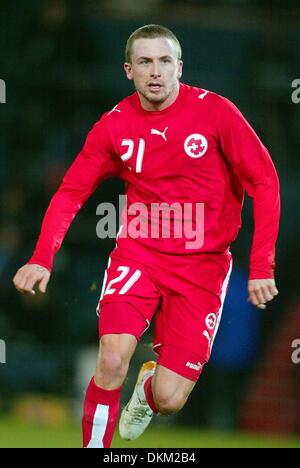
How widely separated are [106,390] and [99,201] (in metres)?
4.13

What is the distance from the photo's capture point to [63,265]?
9258mm

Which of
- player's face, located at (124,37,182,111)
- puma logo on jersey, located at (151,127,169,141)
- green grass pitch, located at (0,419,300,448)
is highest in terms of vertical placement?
player's face, located at (124,37,182,111)

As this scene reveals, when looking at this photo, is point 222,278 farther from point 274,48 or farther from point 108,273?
point 274,48

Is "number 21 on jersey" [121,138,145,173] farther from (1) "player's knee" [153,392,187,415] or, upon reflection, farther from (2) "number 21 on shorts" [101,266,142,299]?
(1) "player's knee" [153,392,187,415]

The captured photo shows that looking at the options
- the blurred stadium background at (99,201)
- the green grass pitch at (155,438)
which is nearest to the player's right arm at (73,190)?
the green grass pitch at (155,438)

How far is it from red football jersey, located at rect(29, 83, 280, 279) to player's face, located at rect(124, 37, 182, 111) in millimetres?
169

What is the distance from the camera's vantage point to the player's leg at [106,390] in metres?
5.34

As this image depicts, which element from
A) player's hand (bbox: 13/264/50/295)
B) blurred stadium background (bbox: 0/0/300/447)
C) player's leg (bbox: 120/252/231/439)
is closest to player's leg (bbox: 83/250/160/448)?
player's leg (bbox: 120/252/231/439)

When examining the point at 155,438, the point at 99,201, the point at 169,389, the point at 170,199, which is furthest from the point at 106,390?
the point at 99,201

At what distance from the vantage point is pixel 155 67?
5.53 m

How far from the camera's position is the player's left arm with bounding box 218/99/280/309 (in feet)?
17.8

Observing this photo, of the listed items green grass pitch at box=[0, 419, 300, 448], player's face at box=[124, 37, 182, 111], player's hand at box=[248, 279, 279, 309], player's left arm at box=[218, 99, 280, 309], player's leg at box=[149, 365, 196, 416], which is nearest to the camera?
player's hand at box=[248, 279, 279, 309]

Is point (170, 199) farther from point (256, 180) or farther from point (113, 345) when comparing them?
point (113, 345)

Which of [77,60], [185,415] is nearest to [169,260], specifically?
[185,415]
